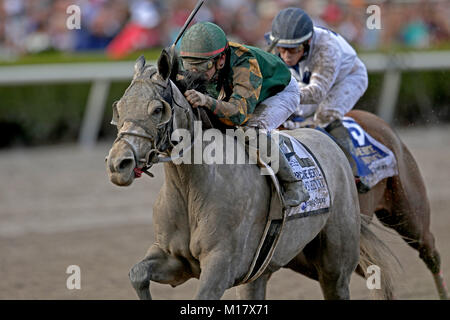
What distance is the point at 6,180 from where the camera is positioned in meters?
10.1

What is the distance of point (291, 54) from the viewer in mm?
5172

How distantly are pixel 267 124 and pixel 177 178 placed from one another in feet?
2.19

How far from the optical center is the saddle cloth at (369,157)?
5.35m

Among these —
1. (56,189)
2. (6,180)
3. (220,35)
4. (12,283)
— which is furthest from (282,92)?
(6,180)

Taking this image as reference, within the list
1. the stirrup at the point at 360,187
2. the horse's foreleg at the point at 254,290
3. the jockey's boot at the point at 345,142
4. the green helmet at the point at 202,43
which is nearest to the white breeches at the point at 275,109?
the green helmet at the point at 202,43

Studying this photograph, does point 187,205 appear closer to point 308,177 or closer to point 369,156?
point 308,177

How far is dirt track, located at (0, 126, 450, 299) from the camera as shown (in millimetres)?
6156

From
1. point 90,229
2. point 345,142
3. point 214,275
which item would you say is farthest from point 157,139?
point 90,229

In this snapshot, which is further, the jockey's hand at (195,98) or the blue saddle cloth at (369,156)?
the blue saddle cloth at (369,156)

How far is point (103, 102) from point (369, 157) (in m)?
6.93

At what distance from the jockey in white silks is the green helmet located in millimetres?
1215

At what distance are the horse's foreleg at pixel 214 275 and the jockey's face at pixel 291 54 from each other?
5.99 ft

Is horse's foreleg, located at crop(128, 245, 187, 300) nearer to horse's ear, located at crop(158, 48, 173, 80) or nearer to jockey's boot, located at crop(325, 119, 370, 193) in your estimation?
horse's ear, located at crop(158, 48, 173, 80)

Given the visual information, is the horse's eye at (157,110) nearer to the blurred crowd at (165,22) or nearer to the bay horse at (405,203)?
the bay horse at (405,203)
